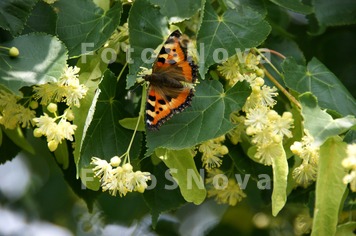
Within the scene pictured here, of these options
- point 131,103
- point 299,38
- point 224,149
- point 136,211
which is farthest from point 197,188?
point 136,211

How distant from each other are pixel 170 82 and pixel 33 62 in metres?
0.26

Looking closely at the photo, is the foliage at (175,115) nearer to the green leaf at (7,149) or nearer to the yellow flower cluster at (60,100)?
the yellow flower cluster at (60,100)

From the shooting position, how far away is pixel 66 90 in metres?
1.42

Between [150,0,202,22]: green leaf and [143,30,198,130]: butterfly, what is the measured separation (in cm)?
7

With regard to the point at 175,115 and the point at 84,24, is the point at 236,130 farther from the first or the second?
the point at 84,24

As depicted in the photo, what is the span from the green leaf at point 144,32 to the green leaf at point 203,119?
0.12 metres

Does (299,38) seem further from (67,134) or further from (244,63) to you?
(67,134)

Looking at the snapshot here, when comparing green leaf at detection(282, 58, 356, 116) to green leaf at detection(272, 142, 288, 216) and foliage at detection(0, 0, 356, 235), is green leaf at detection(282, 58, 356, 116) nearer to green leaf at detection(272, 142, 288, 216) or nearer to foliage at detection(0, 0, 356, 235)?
foliage at detection(0, 0, 356, 235)

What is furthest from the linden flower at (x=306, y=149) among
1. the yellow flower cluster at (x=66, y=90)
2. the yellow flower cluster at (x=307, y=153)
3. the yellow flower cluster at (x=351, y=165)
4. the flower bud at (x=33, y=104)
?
the flower bud at (x=33, y=104)

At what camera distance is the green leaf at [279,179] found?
1.39 metres

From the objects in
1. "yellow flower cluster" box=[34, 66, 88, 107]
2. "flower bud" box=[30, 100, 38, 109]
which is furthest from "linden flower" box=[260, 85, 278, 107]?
"flower bud" box=[30, 100, 38, 109]

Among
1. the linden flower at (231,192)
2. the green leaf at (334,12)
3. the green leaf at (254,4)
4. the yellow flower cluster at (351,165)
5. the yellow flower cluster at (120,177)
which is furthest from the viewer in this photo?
the green leaf at (334,12)

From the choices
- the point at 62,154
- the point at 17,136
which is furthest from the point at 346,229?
the point at 17,136

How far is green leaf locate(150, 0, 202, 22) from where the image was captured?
150 cm
